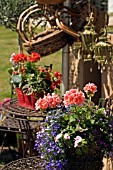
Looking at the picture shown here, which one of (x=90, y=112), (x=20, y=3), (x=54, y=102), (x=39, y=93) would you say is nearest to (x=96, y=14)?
(x=39, y=93)

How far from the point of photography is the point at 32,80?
4.75 meters

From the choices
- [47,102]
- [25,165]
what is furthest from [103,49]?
[25,165]

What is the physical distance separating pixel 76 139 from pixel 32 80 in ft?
5.38

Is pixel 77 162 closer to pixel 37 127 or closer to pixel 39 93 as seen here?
pixel 39 93

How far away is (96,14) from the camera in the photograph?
5227 mm

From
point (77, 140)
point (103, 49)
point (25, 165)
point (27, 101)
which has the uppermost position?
point (103, 49)

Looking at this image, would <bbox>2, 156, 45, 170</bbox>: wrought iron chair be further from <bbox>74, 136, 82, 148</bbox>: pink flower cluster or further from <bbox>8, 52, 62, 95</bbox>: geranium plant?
<bbox>8, 52, 62, 95</bbox>: geranium plant

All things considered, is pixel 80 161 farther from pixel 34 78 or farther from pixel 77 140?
pixel 34 78

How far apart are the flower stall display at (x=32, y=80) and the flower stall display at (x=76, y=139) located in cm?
129

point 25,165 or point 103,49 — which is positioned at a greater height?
point 103,49

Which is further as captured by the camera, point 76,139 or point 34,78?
point 34,78

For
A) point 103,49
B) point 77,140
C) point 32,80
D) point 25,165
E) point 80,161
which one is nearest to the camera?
point 77,140

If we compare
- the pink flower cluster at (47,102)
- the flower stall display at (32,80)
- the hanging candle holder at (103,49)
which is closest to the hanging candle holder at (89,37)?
the hanging candle holder at (103,49)

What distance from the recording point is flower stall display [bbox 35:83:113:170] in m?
3.26
